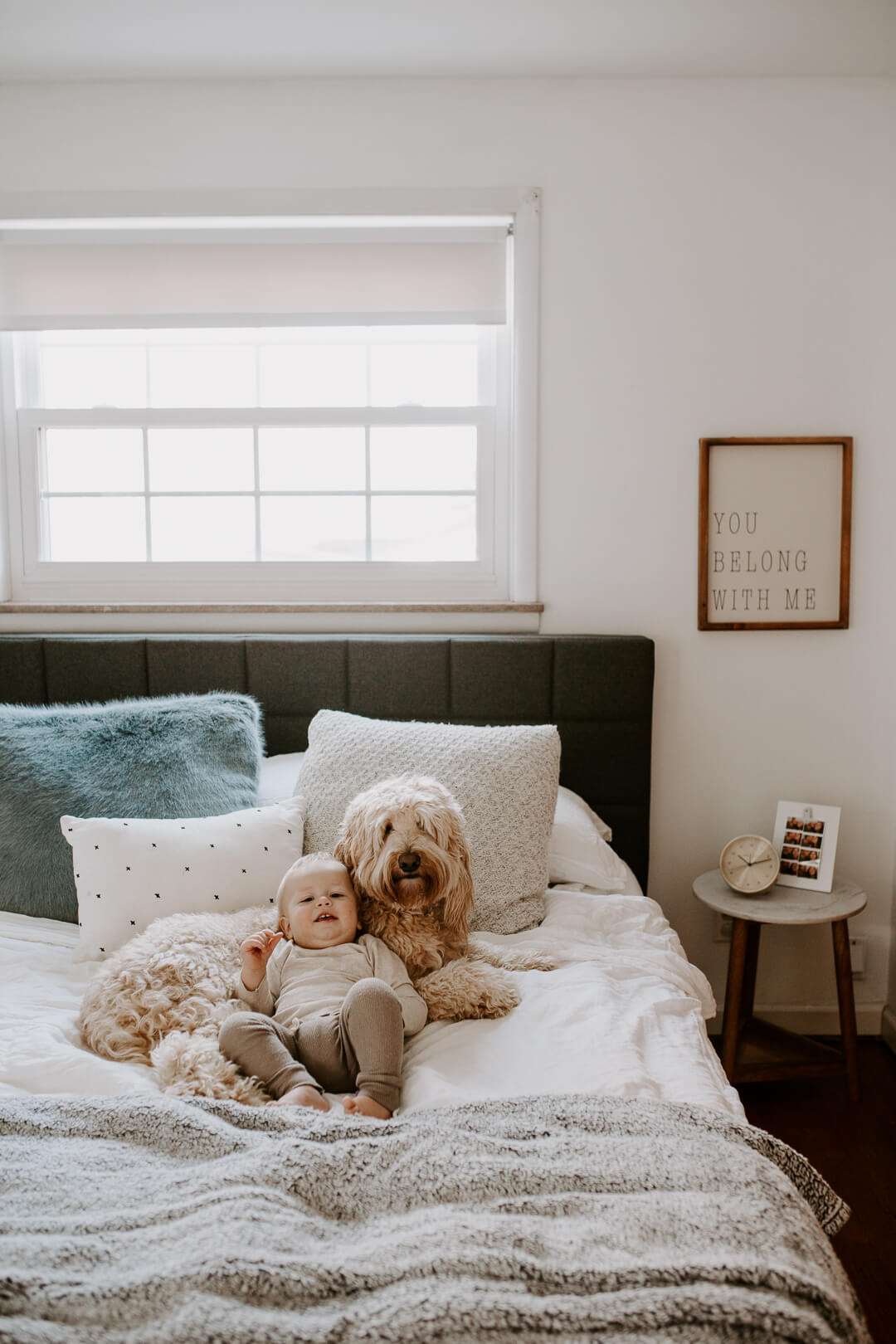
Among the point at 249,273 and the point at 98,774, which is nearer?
the point at 98,774

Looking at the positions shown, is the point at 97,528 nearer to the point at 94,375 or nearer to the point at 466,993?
the point at 94,375

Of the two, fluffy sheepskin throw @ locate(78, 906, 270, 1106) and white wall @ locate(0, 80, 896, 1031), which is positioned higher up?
white wall @ locate(0, 80, 896, 1031)

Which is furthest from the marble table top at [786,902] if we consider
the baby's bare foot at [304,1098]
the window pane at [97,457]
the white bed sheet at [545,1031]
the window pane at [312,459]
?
the window pane at [97,457]

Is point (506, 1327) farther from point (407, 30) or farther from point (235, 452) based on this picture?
point (407, 30)

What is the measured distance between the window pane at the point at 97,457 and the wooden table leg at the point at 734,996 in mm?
2019

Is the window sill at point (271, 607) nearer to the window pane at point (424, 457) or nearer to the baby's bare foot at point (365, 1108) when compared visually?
the window pane at point (424, 457)

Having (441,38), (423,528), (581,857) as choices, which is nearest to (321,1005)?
(581,857)

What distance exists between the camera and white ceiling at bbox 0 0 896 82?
1.94 m

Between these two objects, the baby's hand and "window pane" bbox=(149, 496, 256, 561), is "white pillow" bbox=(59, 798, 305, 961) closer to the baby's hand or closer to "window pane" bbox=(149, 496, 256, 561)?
the baby's hand

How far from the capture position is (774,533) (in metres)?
2.36

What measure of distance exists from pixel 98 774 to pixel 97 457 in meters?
1.09

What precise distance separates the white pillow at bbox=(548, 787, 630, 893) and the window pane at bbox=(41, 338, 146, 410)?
167cm

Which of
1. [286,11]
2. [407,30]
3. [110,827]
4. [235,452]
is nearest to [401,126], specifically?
[407,30]

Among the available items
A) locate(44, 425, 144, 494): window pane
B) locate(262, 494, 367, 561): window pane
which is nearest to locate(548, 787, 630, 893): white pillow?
locate(262, 494, 367, 561): window pane
